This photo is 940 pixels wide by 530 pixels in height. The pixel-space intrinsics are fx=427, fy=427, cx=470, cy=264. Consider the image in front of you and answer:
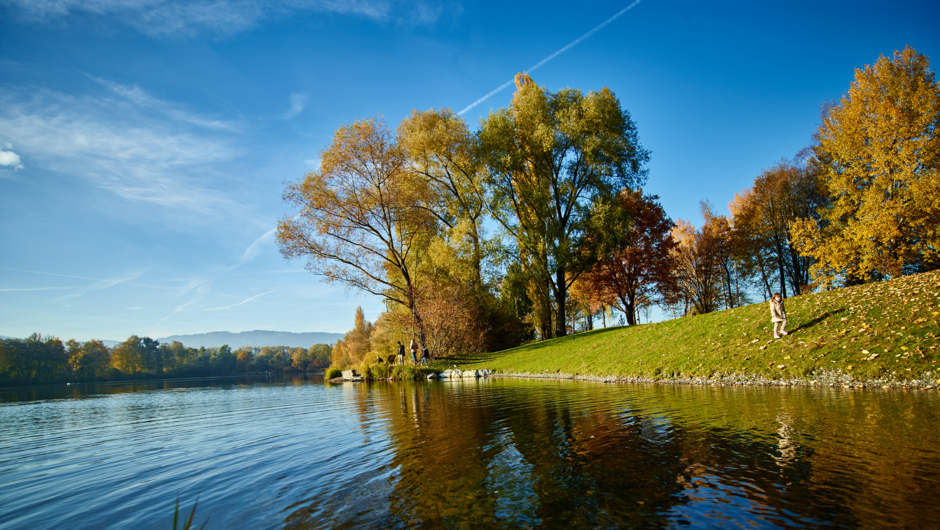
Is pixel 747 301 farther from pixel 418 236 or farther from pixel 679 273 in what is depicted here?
pixel 418 236

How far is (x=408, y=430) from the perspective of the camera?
932cm

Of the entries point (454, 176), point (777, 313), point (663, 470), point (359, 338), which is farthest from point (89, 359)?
point (663, 470)

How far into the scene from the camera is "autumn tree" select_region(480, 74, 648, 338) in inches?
1204

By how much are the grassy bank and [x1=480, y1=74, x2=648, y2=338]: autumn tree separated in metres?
10.7

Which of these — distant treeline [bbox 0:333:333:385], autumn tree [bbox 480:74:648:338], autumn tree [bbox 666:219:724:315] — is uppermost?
autumn tree [bbox 480:74:648:338]

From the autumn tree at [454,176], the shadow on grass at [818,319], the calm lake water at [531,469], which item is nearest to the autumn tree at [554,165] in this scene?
the autumn tree at [454,176]

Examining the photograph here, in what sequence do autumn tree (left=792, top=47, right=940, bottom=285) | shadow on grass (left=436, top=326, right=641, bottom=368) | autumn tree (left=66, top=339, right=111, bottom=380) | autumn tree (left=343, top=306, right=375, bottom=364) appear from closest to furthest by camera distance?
autumn tree (left=792, top=47, right=940, bottom=285), shadow on grass (left=436, top=326, right=641, bottom=368), autumn tree (left=343, top=306, right=375, bottom=364), autumn tree (left=66, top=339, right=111, bottom=380)

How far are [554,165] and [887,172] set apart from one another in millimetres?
19101

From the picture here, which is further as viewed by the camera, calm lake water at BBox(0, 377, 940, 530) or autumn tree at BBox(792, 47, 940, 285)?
autumn tree at BBox(792, 47, 940, 285)

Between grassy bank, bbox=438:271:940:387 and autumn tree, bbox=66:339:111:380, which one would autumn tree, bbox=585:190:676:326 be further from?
autumn tree, bbox=66:339:111:380

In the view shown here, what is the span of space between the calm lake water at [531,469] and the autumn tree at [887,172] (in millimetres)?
17070

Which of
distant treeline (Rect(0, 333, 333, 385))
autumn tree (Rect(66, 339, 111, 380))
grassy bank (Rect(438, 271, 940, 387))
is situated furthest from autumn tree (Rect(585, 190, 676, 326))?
autumn tree (Rect(66, 339, 111, 380))

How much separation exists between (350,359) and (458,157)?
34.7 meters

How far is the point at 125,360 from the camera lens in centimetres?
9844
